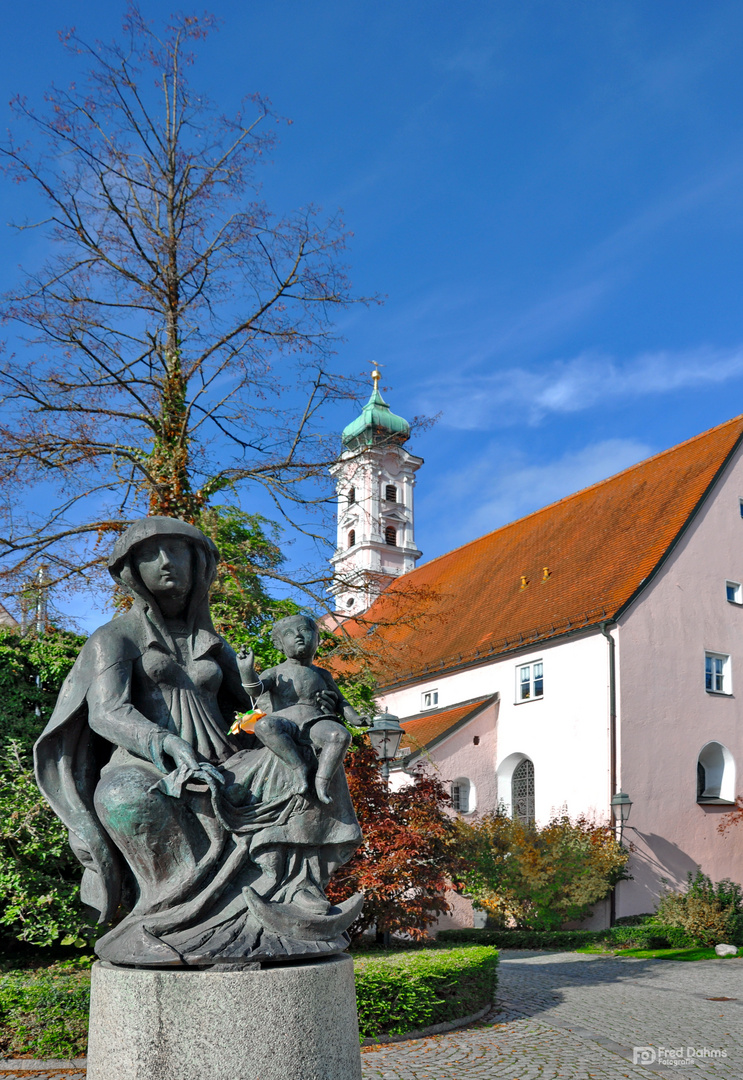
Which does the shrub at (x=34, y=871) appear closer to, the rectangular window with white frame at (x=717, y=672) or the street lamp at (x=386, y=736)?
the street lamp at (x=386, y=736)

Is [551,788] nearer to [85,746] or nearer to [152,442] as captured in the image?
[152,442]

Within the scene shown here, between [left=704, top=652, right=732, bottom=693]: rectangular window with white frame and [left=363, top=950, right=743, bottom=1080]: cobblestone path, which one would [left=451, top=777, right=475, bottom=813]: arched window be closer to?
[left=704, top=652, right=732, bottom=693]: rectangular window with white frame

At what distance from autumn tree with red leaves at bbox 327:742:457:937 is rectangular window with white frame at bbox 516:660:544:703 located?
41.7 feet

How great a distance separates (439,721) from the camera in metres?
26.1

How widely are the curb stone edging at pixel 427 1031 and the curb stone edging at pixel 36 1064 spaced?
2.59 m

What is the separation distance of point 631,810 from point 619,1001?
34.8 feet

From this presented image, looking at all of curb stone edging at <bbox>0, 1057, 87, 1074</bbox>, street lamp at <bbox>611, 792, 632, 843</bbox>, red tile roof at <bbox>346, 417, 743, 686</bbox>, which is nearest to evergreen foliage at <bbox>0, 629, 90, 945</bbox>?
curb stone edging at <bbox>0, 1057, 87, 1074</bbox>

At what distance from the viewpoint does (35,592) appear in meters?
11.5

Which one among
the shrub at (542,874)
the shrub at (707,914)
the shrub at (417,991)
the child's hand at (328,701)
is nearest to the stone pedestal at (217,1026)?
the child's hand at (328,701)

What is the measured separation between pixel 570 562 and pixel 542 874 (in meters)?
10.3

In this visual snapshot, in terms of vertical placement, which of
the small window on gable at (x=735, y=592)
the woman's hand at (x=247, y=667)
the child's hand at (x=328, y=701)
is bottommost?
the child's hand at (x=328, y=701)

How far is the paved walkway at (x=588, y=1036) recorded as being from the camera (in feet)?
24.4

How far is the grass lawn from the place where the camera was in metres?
16.3

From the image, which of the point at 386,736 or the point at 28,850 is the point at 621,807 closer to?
the point at 386,736
